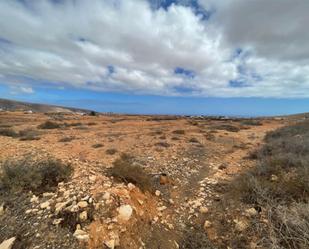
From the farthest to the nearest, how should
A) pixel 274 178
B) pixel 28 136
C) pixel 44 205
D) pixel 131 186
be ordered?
pixel 28 136 < pixel 274 178 < pixel 131 186 < pixel 44 205

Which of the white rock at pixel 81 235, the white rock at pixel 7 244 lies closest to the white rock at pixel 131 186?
the white rock at pixel 81 235

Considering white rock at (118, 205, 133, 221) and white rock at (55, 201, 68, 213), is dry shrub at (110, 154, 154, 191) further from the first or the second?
white rock at (55, 201, 68, 213)

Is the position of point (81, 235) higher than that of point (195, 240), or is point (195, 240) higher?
point (81, 235)

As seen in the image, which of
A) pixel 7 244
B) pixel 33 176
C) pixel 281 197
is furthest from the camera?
pixel 33 176

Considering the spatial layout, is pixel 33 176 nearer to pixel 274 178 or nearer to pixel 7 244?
pixel 7 244

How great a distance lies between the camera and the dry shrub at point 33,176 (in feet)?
17.2

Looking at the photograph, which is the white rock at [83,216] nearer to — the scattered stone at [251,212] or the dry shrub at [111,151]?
the scattered stone at [251,212]

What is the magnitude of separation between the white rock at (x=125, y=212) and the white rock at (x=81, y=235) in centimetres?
69

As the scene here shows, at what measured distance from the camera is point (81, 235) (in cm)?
398

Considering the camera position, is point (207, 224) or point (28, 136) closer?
point (207, 224)

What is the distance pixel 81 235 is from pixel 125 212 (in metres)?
0.92

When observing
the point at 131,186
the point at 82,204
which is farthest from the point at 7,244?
the point at 131,186

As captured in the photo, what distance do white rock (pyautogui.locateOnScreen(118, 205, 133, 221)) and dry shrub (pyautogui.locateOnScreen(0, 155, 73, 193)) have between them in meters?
1.80

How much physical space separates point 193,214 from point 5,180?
13.5 feet
